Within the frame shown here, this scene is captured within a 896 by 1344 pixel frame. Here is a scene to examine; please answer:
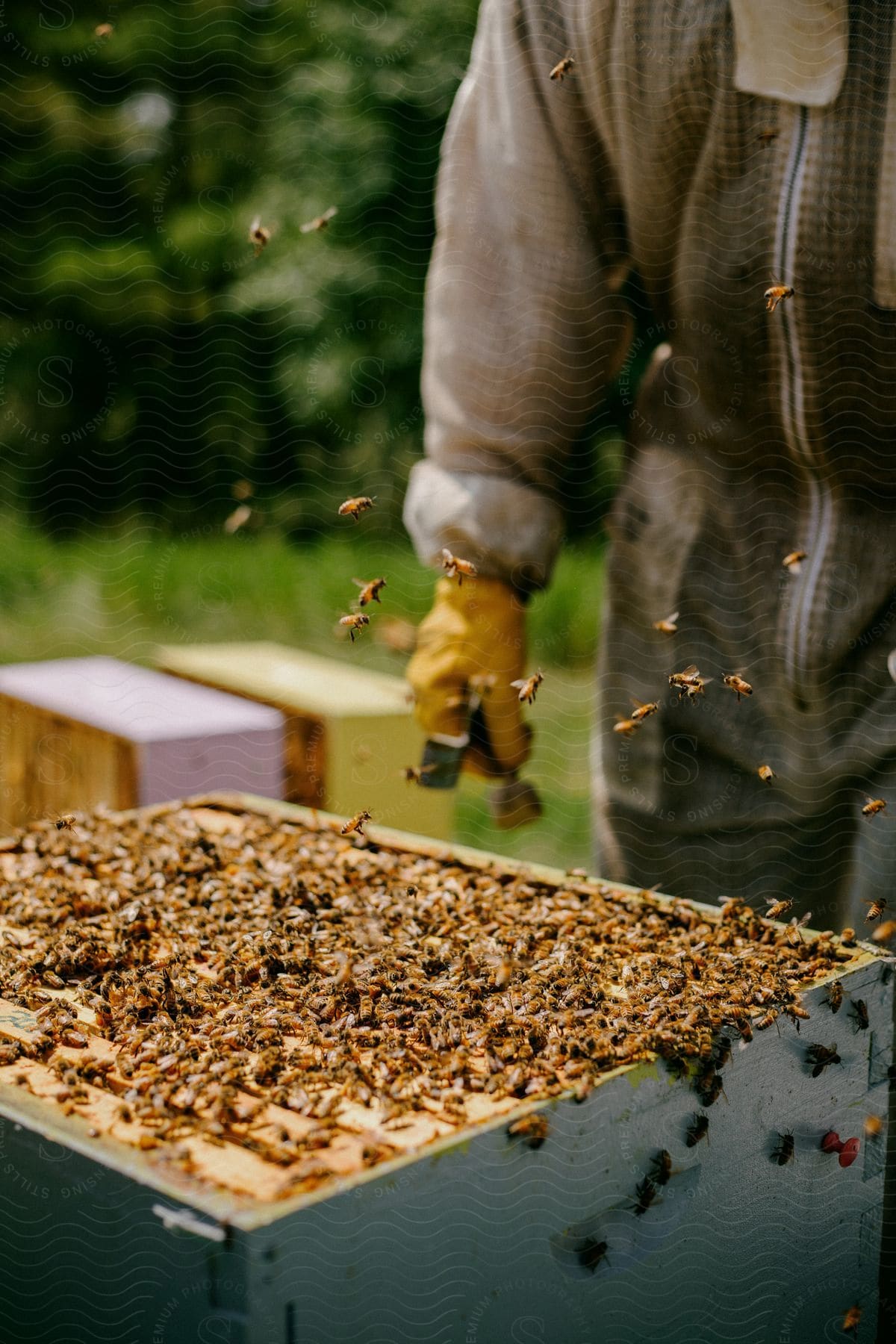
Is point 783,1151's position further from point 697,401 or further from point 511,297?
point 511,297

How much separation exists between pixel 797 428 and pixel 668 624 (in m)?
0.41

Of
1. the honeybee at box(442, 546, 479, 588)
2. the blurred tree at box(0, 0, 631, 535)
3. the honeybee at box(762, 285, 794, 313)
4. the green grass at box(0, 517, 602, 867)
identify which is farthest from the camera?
the blurred tree at box(0, 0, 631, 535)

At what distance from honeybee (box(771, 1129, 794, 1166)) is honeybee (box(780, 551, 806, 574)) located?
3.36ft

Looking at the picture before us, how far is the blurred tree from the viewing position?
8367mm

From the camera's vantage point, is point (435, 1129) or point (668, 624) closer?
point (435, 1129)

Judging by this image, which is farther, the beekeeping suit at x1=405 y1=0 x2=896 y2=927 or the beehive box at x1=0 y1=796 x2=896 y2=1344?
the beekeeping suit at x1=405 y1=0 x2=896 y2=927

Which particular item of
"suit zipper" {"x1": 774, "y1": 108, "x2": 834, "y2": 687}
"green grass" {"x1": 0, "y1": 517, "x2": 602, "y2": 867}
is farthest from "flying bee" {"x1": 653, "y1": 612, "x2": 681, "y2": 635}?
"green grass" {"x1": 0, "y1": 517, "x2": 602, "y2": 867}

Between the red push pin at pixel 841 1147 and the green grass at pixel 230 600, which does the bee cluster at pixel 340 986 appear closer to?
the red push pin at pixel 841 1147

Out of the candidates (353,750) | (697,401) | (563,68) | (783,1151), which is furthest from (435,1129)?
(353,750)

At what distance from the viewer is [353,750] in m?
3.31

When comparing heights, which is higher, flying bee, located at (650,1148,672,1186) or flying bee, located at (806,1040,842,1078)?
flying bee, located at (806,1040,842,1078)

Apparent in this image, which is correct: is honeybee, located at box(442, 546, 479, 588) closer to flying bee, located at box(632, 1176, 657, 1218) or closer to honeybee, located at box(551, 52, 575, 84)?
honeybee, located at box(551, 52, 575, 84)

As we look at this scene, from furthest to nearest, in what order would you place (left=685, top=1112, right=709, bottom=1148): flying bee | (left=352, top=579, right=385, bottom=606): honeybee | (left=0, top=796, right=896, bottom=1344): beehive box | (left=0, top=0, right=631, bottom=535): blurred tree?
(left=0, top=0, right=631, bottom=535): blurred tree → (left=352, top=579, right=385, bottom=606): honeybee → (left=685, top=1112, right=709, bottom=1148): flying bee → (left=0, top=796, right=896, bottom=1344): beehive box

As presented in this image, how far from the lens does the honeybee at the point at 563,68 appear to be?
218 cm
